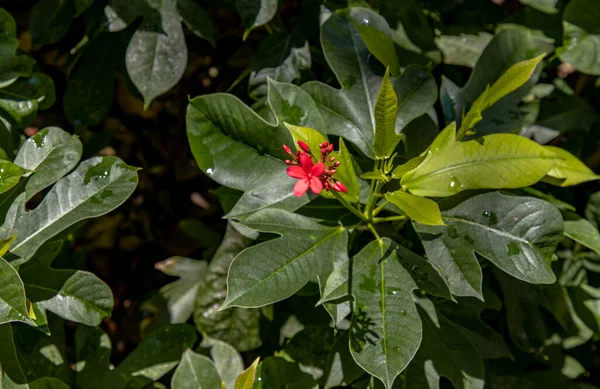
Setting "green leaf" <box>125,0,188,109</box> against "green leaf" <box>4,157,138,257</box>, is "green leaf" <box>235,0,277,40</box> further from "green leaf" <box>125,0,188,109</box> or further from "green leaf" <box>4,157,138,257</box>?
"green leaf" <box>4,157,138,257</box>

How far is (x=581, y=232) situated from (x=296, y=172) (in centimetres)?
84

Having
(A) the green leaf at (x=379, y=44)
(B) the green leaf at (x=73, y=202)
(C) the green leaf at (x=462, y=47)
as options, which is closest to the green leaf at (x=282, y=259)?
(B) the green leaf at (x=73, y=202)

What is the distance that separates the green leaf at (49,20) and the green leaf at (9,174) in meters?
0.55

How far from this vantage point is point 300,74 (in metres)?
1.67

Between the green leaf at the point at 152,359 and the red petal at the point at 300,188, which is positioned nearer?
the red petal at the point at 300,188

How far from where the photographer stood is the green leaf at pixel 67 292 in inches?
52.1

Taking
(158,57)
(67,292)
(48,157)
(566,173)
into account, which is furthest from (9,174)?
(566,173)

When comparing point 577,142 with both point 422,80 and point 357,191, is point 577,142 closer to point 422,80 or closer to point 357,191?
point 422,80

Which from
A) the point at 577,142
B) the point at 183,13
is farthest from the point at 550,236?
the point at 183,13

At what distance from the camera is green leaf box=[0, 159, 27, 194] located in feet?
4.18

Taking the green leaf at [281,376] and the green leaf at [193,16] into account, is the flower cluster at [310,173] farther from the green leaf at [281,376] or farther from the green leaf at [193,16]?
the green leaf at [193,16]

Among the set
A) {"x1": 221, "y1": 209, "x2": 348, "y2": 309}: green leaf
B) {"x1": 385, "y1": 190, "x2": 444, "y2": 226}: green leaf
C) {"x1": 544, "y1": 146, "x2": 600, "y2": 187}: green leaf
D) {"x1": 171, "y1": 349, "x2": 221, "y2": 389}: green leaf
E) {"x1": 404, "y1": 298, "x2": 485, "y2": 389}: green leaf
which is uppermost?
{"x1": 385, "y1": 190, "x2": 444, "y2": 226}: green leaf

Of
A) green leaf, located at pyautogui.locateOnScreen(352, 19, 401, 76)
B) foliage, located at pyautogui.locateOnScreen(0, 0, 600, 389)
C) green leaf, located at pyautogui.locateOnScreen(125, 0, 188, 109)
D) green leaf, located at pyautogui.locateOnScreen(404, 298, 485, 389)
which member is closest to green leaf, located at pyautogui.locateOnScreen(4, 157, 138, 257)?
foliage, located at pyautogui.locateOnScreen(0, 0, 600, 389)

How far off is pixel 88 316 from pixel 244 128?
0.57 m
